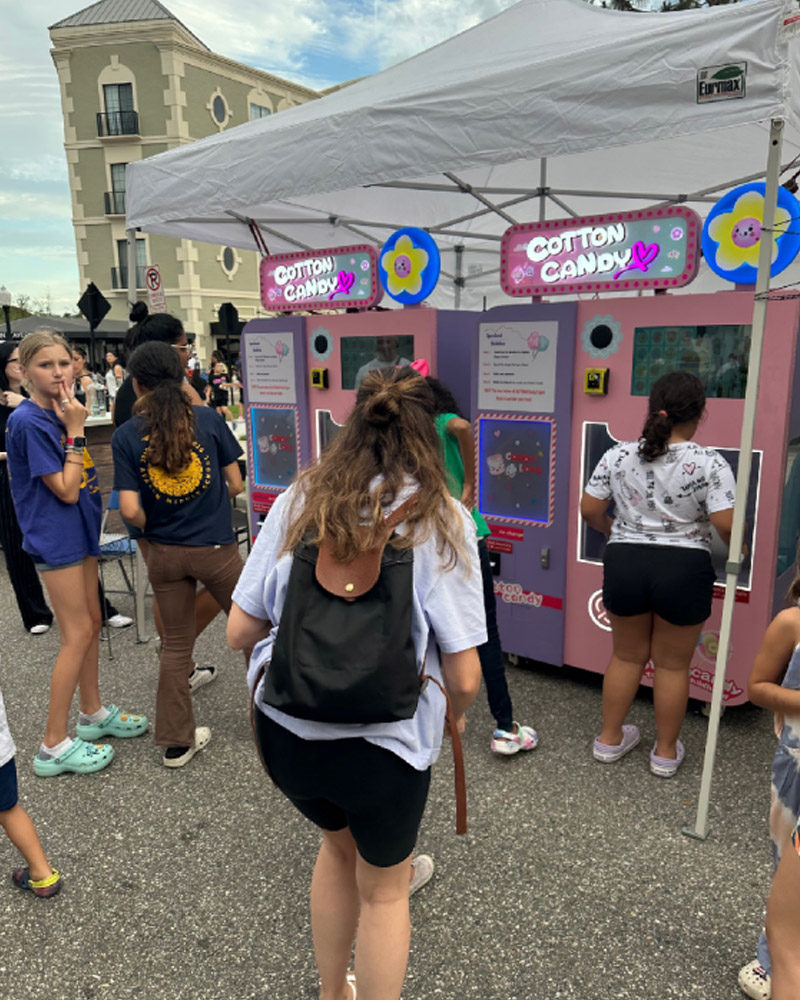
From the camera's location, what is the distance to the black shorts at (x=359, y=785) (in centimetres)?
150

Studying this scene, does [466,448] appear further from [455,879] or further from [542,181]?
[542,181]

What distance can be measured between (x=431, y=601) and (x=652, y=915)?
1.49 m

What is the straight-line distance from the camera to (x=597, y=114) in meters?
2.38

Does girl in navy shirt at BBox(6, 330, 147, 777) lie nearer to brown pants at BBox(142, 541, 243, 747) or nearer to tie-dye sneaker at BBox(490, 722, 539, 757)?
brown pants at BBox(142, 541, 243, 747)

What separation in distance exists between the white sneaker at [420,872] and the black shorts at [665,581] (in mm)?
1232

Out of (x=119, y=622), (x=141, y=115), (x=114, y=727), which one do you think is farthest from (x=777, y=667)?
(x=141, y=115)

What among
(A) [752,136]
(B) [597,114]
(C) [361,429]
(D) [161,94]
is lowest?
(C) [361,429]

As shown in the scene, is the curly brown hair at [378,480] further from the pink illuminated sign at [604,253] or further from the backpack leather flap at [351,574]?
the pink illuminated sign at [604,253]

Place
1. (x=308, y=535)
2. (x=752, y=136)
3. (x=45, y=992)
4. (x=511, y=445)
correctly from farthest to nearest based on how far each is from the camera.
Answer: (x=752, y=136) → (x=511, y=445) → (x=45, y=992) → (x=308, y=535)

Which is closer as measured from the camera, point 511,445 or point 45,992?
point 45,992

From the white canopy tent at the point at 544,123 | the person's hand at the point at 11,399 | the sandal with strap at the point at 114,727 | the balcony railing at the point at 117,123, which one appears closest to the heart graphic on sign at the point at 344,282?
the white canopy tent at the point at 544,123

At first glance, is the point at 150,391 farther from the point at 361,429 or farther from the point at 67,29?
the point at 67,29

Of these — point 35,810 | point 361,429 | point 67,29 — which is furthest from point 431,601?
point 67,29

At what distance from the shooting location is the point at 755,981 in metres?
1.90
